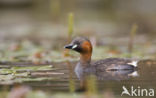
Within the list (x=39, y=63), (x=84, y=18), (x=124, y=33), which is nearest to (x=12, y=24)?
(x=84, y=18)

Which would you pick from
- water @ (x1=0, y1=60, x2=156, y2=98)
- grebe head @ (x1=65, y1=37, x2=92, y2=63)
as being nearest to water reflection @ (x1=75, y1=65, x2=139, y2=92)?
water @ (x1=0, y1=60, x2=156, y2=98)

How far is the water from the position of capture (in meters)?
8.84

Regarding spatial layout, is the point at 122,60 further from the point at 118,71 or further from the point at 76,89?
the point at 76,89

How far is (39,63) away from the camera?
1274cm

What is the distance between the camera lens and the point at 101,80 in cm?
997

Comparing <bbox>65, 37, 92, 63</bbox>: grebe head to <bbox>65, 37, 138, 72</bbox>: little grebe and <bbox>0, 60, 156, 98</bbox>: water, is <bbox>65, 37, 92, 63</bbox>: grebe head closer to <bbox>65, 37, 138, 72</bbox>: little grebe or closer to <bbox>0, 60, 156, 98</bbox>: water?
<bbox>65, 37, 138, 72</bbox>: little grebe

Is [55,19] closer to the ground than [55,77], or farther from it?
farther from it

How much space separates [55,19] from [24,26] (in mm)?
2367

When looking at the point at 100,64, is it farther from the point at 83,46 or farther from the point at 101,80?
the point at 101,80

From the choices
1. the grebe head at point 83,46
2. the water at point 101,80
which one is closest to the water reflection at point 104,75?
the water at point 101,80

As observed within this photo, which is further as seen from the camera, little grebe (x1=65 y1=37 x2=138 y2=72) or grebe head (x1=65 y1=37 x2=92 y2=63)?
grebe head (x1=65 y1=37 x2=92 y2=63)

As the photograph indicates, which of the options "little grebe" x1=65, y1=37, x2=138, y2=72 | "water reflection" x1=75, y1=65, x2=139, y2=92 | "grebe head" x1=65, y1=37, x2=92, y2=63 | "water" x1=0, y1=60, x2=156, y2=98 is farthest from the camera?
"grebe head" x1=65, y1=37, x2=92, y2=63

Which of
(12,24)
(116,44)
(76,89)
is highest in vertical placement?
(12,24)

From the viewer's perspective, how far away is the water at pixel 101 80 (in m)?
8.84
